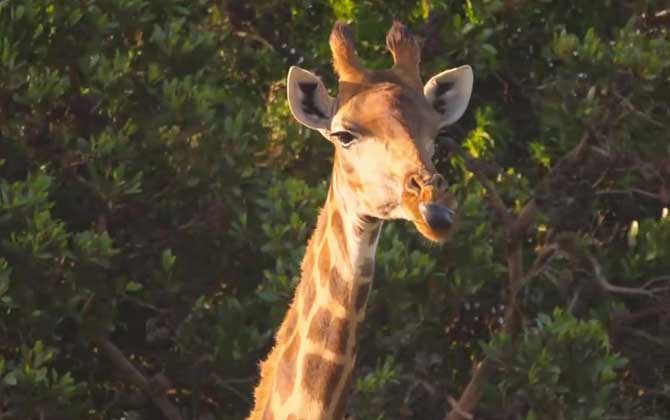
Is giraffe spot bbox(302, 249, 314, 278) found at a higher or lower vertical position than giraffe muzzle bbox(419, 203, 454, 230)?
lower

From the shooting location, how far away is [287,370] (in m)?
8.45

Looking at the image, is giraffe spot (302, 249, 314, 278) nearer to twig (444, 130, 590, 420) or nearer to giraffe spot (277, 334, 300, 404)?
giraffe spot (277, 334, 300, 404)

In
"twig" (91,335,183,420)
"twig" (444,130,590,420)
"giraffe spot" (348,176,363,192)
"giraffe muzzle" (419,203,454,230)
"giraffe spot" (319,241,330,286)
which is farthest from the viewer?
"twig" (444,130,590,420)

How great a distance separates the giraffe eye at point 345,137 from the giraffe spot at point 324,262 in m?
0.44

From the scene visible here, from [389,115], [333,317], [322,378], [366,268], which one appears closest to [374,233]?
[366,268]

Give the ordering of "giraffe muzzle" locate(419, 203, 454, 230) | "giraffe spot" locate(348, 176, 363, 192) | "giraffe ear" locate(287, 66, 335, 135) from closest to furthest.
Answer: "giraffe muzzle" locate(419, 203, 454, 230), "giraffe spot" locate(348, 176, 363, 192), "giraffe ear" locate(287, 66, 335, 135)

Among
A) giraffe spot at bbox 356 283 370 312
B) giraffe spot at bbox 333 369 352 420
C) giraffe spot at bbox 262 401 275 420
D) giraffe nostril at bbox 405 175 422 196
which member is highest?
giraffe nostril at bbox 405 175 422 196

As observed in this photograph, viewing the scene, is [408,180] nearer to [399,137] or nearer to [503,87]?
[399,137]

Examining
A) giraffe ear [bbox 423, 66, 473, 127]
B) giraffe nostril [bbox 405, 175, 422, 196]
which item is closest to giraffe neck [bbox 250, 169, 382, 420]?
giraffe nostril [bbox 405, 175, 422, 196]

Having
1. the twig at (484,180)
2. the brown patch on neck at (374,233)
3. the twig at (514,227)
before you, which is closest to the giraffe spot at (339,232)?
the brown patch on neck at (374,233)

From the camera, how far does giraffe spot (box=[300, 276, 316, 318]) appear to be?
27.6 feet

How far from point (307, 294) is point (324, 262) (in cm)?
20

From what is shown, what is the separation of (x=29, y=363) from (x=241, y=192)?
7.07ft

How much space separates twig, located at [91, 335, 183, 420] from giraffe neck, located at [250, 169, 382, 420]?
4.69 m
